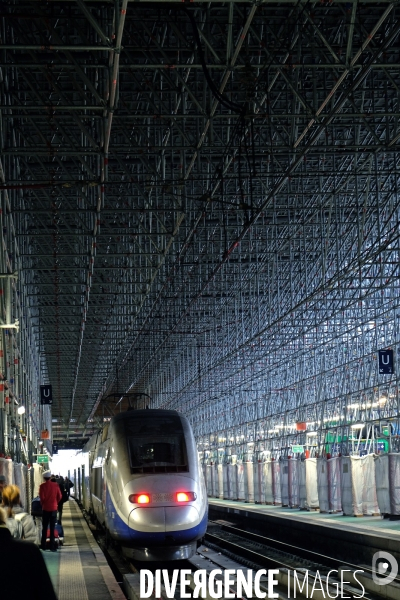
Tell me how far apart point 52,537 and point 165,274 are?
25.8m

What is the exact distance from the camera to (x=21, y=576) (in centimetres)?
306

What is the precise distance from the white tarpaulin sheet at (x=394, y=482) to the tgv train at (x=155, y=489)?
7.56 m

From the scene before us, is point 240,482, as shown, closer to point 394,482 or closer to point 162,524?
point 394,482

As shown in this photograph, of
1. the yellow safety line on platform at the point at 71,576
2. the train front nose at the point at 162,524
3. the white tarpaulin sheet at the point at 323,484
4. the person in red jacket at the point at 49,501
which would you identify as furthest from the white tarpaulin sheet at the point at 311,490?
the train front nose at the point at 162,524

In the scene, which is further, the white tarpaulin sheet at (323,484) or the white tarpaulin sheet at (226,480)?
the white tarpaulin sheet at (226,480)

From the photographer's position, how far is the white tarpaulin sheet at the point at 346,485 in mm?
27516

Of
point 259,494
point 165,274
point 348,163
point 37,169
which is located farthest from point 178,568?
point 165,274

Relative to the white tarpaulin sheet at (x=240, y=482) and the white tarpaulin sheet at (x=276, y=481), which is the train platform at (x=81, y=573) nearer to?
the white tarpaulin sheet at (x=276, y=481)

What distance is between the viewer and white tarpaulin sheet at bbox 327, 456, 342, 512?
95.8ft

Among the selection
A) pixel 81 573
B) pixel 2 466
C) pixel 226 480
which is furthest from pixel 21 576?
pixel 226 480

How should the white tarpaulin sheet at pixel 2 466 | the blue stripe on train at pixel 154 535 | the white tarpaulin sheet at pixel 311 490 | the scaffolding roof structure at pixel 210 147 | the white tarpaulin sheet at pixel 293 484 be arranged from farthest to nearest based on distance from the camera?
the white tarpaulin sheet at pixel 293 484
the white tarpaulin sheet at pixel 311 490
the scaffolding roof structure at pixel 210 147
the white tarpaulin sheet at pixel 2 466
the blue stripe on train at pixel 154 535

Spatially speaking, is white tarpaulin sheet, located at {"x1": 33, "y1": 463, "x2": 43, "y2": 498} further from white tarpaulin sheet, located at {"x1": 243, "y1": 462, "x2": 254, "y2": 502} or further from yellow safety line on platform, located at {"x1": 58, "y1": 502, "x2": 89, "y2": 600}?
yellow safety line on platform, located at {"x1": 58, "y1": 502, "x2": 89, "y2": 600}

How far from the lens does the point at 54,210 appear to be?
2755cm

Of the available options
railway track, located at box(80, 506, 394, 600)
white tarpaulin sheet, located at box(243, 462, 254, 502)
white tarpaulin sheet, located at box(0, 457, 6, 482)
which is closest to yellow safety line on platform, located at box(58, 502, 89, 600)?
railway track, located at box(80, 506, 394, 600)
